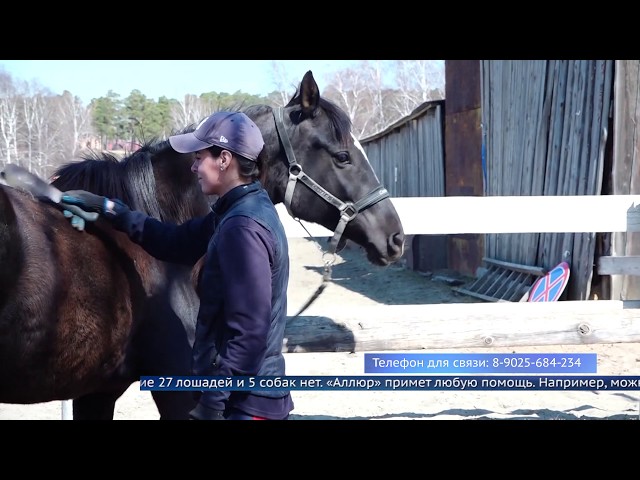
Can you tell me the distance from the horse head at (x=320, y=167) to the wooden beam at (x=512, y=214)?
0.53 meters

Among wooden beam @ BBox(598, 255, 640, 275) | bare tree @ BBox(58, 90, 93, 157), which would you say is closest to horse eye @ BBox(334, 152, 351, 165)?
wooden beam @ BBox(598, 255, 640, 275)

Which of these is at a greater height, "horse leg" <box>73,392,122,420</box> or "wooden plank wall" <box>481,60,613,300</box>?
"wooden plank wall" <box>481,60,613,300</box>

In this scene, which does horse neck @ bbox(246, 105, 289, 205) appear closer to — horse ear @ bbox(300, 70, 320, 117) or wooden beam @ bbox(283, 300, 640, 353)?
horse ear @ bbox(300, 70, 320, 117)

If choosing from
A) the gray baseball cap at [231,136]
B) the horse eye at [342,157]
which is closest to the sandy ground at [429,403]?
the horse eye at [342,157]

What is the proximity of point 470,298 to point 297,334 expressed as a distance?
6.18 meters

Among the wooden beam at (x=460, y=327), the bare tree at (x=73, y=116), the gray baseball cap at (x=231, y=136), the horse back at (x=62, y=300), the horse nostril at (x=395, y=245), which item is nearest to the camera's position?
the gray baseball cap at (x=231, y=136)

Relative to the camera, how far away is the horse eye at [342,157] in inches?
129

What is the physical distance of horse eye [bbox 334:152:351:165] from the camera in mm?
3285

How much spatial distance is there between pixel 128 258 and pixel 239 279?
1058mm

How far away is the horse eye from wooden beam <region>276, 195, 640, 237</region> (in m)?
0.66

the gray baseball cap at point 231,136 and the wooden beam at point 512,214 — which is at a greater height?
the gray baseball cap at point 231,136

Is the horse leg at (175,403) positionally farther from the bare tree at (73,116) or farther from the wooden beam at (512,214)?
the bare tree at (73,116)

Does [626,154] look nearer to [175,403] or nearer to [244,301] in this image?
[175,403]

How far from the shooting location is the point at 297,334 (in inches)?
145
